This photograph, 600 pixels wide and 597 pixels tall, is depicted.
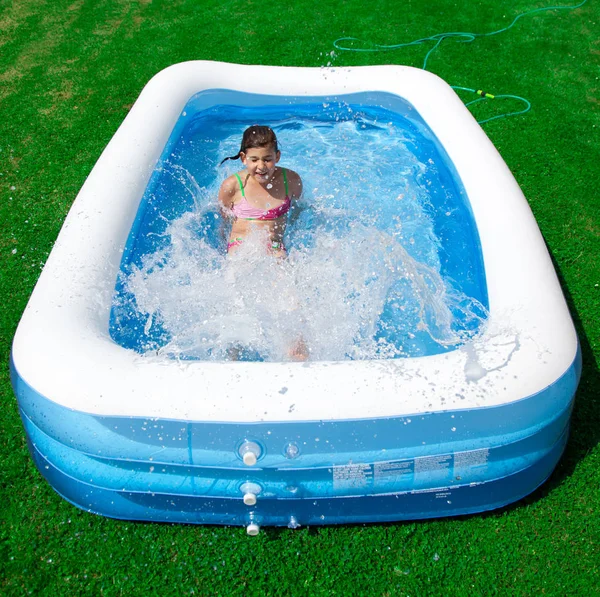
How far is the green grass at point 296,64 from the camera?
92.2 inches

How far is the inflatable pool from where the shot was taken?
2.18 metres

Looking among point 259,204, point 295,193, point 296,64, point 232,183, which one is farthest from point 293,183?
point 296,64

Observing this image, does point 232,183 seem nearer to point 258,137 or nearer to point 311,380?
point 258,137

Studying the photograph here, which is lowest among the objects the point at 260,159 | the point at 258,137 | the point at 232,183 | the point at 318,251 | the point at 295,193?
the point at 318,251

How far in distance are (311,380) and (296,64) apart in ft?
14.1

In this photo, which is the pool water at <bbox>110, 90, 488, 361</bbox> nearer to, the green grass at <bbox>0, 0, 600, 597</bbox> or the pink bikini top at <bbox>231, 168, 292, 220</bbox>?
the pink bikini top at <bbox>231, 168, 292, 220</bbox>

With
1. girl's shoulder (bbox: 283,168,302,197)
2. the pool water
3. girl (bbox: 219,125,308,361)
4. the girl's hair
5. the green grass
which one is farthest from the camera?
girl's shoulder (bbox: 283,168,302,197)

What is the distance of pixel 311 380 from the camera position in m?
2.24

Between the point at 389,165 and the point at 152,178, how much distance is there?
1734 millimetres

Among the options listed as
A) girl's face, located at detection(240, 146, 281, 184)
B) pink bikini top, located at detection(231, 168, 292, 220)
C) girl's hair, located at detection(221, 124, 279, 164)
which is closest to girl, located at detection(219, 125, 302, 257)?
pink bikini top, located at detection(231, 168, 292, 220)

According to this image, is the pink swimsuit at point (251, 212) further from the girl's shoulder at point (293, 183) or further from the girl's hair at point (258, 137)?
the girl's hair at point (258, 137)

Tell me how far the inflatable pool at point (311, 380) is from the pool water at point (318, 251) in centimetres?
2

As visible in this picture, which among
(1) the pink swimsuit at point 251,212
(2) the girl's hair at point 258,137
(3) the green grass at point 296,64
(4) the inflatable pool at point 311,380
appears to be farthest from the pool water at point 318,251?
(3) the green grass at point 296,64

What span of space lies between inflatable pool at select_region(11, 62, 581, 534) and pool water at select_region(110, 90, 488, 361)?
18 mm
